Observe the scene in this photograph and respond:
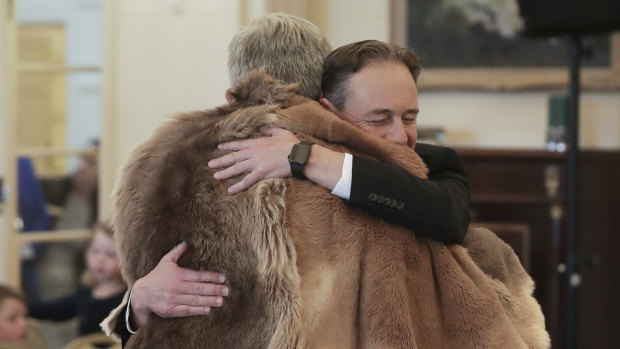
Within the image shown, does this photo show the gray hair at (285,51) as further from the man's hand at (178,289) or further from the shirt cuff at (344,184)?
the man's hand at (178,289)

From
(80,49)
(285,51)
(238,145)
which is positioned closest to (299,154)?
(238,145)

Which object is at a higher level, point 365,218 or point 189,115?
point 189,115

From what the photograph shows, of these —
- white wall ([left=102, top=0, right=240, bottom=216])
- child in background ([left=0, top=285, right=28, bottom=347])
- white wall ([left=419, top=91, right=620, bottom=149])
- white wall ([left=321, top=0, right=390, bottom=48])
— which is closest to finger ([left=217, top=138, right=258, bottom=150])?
child in background ([left=0, top=285, right=28, bottom=347])

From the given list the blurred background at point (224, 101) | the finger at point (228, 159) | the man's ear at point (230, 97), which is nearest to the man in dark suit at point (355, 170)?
the finger at point (228, 159)

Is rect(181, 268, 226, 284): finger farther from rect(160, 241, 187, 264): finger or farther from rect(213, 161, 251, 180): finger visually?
rect(213, 161, 251, 180): finger

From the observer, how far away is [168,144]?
1.70 m

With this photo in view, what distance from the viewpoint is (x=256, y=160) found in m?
1.60

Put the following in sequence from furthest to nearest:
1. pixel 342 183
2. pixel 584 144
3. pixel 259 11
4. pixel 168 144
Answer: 1. pixel 584 144
2. pixel 259 11
3. pixel 168 144
4. pixel 342 183

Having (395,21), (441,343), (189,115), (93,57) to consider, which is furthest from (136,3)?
(441,343)

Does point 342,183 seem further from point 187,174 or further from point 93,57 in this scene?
point 93,57

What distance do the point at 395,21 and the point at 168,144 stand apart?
4203mm

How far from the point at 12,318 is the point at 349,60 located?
266 centimetres

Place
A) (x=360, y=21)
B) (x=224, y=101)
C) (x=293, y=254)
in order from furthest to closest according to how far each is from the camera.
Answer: (x=360, y=21) < (x=224, y=101) < (x=293, y=254)

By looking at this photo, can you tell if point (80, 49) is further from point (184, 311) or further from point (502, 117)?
point (184, 311)
